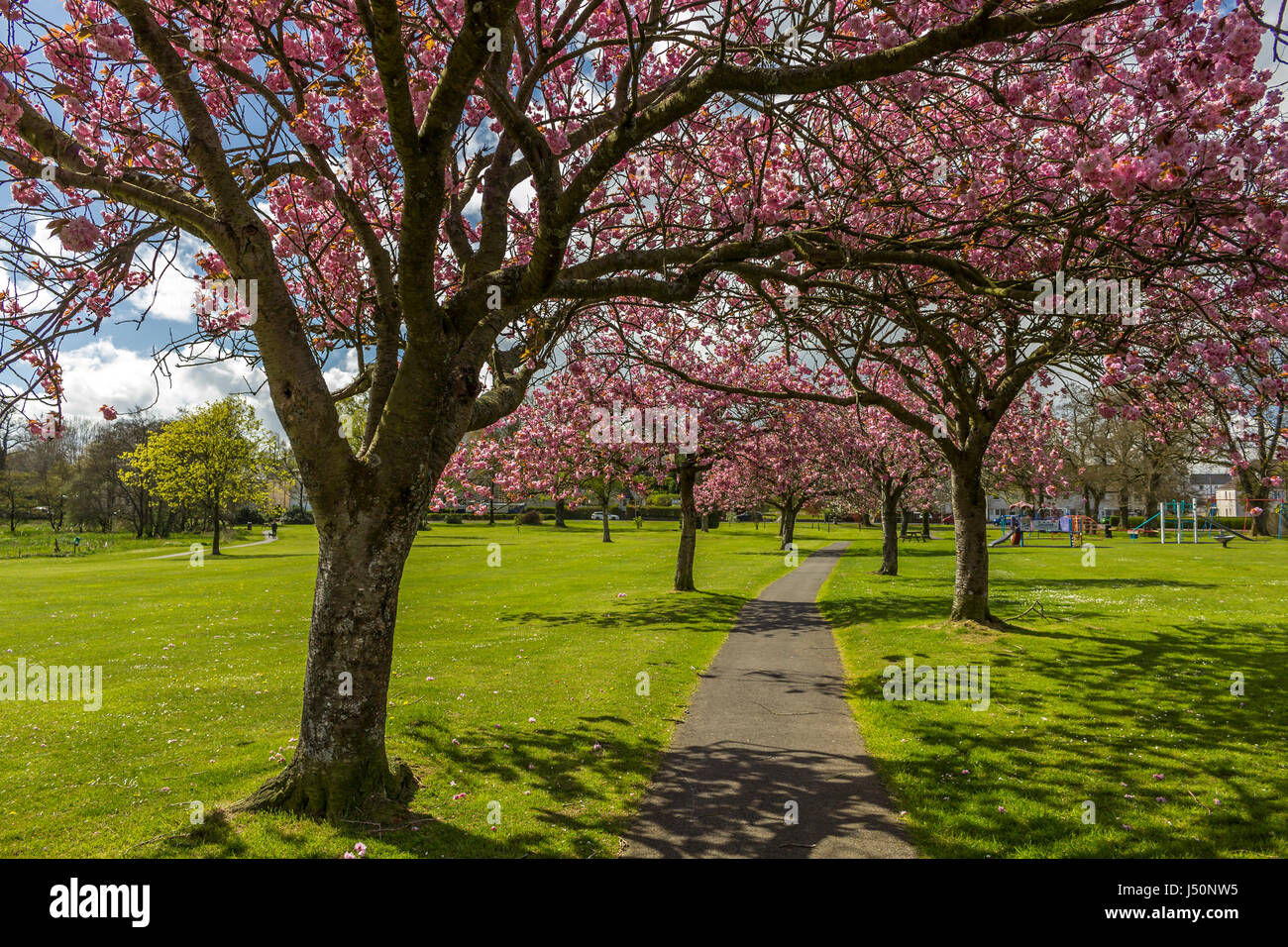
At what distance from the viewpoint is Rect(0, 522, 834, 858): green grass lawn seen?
521cm

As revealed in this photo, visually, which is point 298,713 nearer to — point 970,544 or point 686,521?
point 970,544

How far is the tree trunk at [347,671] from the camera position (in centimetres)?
526

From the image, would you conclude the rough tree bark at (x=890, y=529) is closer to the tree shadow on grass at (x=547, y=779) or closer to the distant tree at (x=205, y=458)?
the tree shadow on grass at (x=547, y=779)

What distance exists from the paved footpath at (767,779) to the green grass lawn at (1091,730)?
37 centimetres

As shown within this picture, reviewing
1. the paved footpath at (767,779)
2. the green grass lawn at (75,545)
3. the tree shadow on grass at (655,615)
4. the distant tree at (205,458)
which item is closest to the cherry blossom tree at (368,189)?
the paved footpath at (767,779)

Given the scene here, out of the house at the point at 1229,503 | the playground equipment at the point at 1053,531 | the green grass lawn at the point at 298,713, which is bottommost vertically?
the playground equipment at the point at 1053,531

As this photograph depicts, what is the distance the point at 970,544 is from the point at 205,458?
40.7m

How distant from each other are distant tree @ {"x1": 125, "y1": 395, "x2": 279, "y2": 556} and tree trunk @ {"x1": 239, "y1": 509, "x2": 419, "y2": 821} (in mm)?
39561

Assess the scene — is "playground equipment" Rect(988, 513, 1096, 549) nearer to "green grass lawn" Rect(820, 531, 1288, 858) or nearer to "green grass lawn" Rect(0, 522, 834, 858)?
"green grass lawn" Rect(820, 531, 1288, 858)

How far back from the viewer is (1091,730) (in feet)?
25.2

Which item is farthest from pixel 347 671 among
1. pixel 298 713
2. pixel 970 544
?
pixel 970 544
